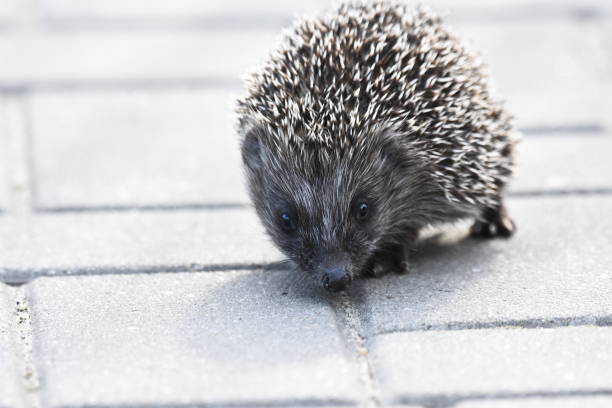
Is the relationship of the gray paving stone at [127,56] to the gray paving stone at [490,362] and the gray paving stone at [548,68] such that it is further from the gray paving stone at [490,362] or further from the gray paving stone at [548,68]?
the gray paving stone at [490,362]

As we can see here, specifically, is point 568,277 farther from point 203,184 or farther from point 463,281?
point 203,184

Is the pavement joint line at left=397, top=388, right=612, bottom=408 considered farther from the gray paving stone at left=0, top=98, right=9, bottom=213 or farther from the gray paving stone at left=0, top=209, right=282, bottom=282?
the gray paving stone at left=0, top=98, right=9, bottom=213

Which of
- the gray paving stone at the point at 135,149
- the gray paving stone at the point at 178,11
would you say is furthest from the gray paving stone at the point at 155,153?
the gray paving stone at the point at 178,11

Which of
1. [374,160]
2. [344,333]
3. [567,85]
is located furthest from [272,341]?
[567,85]

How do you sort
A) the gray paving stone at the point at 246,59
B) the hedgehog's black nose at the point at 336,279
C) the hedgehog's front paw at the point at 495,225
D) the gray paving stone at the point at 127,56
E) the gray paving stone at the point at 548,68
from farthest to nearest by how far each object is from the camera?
the gray paving stone at the point at 127,56 → the gray paving stone at the point at 246,59 → the gray paving stone at the point at 548,68 → the hedgehog's front paw at the point at 495,225 → the hedgehog's black nose at the point at 336,279

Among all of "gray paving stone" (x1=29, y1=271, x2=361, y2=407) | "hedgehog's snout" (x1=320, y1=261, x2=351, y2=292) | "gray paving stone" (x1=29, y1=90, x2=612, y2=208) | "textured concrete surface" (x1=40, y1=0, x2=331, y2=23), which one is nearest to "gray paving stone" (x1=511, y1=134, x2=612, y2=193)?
"gray paving stone" (x1=29, y1=90, x2=612, y2=208)
